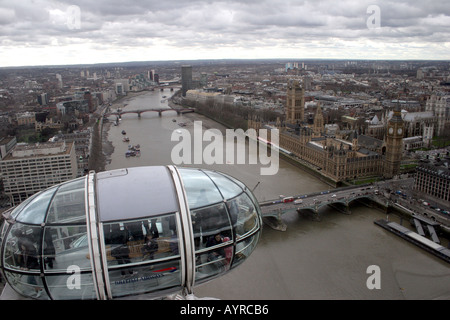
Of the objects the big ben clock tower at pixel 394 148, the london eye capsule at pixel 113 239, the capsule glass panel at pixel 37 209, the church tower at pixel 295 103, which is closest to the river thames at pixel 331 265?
the big ben clock tower at pixel 394 148

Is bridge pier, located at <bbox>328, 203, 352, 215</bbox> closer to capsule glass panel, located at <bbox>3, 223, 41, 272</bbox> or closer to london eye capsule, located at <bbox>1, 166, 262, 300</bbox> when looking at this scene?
london eye capsule, located at <bbox>1, 166, 262, 300</bbox>

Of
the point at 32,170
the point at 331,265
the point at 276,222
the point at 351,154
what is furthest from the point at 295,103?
the point at 331,265

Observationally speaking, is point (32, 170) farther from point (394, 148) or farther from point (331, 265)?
point (394, 148)

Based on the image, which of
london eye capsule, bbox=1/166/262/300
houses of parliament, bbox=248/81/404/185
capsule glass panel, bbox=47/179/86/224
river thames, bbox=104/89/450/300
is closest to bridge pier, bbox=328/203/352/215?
river thames, bbox=104/89/450/300

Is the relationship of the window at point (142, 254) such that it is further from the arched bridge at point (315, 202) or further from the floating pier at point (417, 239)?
the floating pier at point (417, 239)

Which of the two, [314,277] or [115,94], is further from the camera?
[115,94]

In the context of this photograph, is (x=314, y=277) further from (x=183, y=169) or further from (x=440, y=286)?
(x=183, y=169)

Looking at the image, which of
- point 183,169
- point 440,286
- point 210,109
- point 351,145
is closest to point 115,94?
point 210,109
